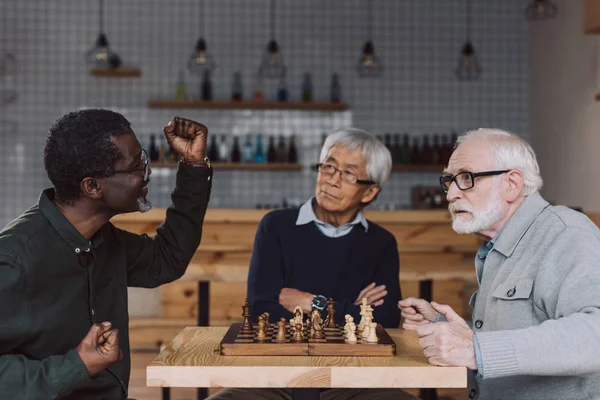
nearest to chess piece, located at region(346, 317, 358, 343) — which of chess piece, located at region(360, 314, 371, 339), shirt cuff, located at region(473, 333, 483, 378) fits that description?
chess piece, located at region(360, 314, 371, 339)

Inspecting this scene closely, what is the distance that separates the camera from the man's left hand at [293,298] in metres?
2.41

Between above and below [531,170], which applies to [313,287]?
below

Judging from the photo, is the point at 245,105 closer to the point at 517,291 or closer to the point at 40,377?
the point at 517,291

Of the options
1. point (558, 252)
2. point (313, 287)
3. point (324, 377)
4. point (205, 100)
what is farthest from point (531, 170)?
point (205, 100)

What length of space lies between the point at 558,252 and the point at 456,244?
328 centimetres

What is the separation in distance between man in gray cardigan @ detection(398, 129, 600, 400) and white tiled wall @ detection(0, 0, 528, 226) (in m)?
5.08

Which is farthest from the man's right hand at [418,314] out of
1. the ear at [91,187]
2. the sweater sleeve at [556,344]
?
the ear at [91,187]

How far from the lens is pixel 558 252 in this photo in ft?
5.47

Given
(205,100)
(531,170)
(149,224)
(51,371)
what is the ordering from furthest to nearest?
(205,100) → (149,224) → (531,170) → (51,371)

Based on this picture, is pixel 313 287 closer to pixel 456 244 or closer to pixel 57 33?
pixel 456 244

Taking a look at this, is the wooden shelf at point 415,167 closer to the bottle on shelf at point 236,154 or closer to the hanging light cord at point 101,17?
the bottle on shelf at point 236,154

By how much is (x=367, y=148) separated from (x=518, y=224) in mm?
911

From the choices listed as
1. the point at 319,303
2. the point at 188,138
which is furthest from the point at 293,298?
the point at 188,138

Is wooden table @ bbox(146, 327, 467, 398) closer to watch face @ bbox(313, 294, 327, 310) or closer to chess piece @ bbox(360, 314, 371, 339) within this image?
chess piece @ bbox(360, 314, 371, 339)
